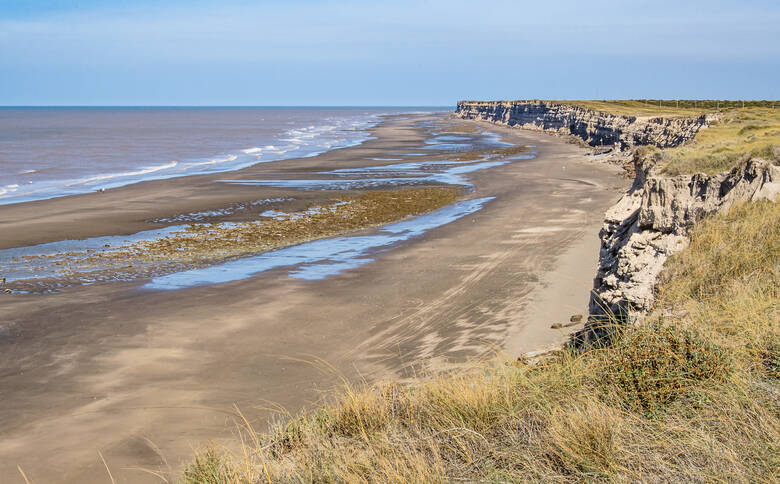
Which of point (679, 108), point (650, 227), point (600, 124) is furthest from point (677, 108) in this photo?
point (650, 227)

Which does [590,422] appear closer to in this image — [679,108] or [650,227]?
[650,227]

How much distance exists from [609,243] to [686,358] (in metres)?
6.14

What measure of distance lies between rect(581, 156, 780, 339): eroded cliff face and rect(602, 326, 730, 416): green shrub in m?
2.01

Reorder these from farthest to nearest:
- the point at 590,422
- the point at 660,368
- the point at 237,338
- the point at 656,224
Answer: the point at 237,338 → the point at 656,224 → the point at 660,368 → the point at 590,422

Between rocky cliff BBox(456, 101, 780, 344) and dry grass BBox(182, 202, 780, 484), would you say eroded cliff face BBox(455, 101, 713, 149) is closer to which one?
rocky cliff BBox(456, 101, 780, 344)

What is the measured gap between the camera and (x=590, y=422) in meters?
3.92

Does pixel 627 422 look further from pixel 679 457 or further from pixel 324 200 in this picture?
pixel 324 200

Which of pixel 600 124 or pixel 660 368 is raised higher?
pixel 600 124

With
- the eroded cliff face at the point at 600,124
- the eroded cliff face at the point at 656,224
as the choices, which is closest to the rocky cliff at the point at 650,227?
the eroded cliff face at the point at 656,224

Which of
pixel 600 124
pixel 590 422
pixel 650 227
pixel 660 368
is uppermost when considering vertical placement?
pixel 600 124

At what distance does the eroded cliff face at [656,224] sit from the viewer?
24.1 feet

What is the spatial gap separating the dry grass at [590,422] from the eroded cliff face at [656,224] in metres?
1.38

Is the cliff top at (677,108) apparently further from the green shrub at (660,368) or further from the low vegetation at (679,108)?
the green shrub at (660,368)

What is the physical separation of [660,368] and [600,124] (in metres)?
66.3
